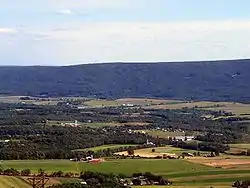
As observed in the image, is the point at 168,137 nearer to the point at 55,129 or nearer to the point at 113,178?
the point at 55,129

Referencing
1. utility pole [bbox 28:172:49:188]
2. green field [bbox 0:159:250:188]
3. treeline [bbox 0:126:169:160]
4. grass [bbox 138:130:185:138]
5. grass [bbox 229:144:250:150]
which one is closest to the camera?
utility pole [bbox 28:172:49:188]

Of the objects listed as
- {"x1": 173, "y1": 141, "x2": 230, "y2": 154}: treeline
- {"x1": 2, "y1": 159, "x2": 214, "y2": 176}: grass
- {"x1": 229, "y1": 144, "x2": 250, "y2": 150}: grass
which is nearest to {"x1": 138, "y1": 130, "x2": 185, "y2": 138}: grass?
{"x1": 173, "y1": 141, "x2": 230, "y2": 154}: treeline

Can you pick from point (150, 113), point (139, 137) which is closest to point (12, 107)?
point (150, 113)

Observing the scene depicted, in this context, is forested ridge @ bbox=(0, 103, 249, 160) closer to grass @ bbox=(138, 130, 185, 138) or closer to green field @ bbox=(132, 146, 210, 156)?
green field @ bbox=(132, 146, 210, 156)

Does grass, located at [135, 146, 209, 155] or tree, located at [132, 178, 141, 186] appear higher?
grass, located at [135, 146, 209, 155]

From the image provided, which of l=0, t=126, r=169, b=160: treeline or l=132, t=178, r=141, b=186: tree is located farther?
l=0, t=126, r=169, b=160: treeline

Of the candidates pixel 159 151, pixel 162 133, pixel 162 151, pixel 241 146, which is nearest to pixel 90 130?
pixel 162 133

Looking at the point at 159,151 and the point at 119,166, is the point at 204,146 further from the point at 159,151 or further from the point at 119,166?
the point at 119,166

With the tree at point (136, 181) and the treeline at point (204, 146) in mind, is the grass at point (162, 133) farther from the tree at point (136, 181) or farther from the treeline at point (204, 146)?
the tree at point (136, 181)

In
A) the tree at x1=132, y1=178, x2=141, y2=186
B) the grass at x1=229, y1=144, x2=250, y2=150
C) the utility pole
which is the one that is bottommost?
the tree at x1=132, y1=178, x2=141, y2=186
